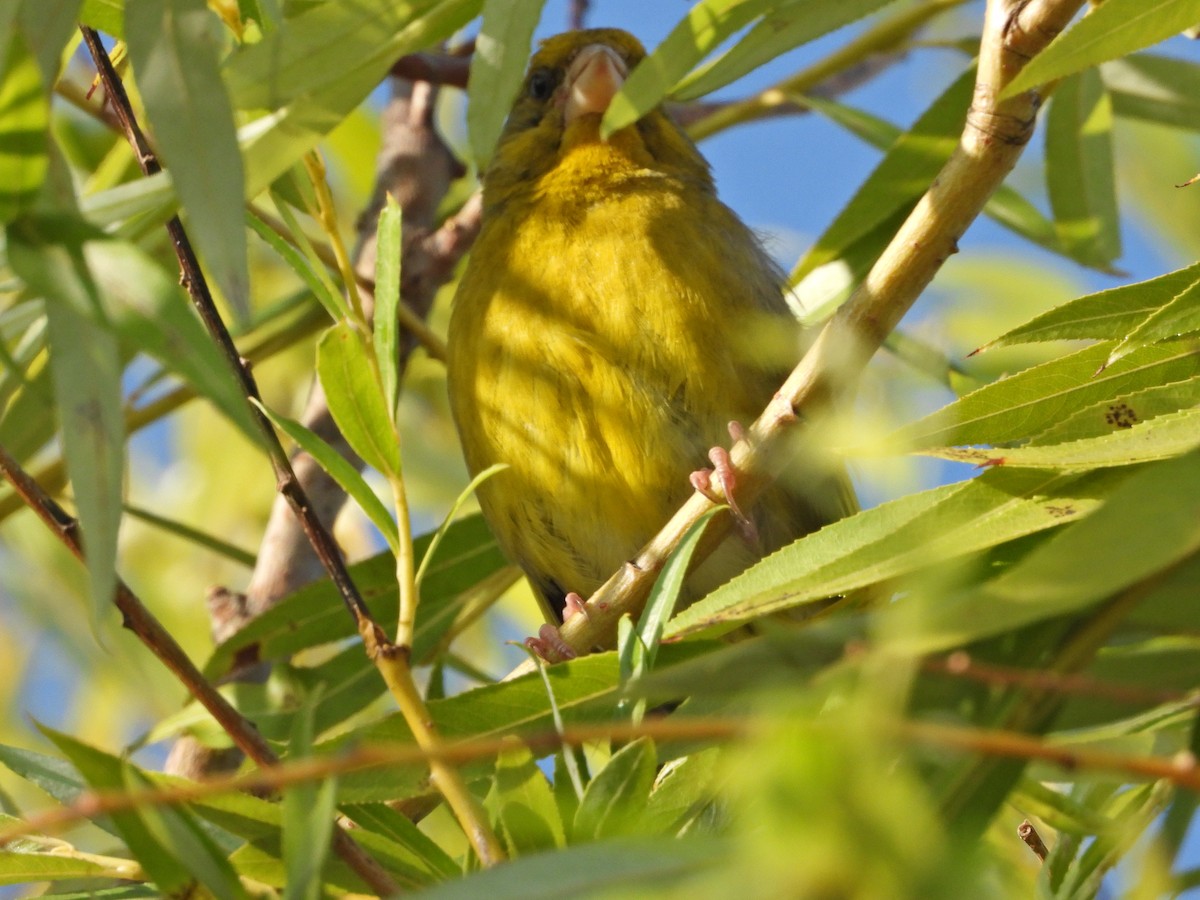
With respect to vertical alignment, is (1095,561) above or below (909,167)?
below

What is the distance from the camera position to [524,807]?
170cm

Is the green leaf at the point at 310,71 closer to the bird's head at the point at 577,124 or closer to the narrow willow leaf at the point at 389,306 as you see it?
the narrow willow leaf at the point at 389,306

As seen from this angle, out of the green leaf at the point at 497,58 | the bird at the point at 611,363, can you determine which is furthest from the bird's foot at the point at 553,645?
the green leaf at the point at 497,58

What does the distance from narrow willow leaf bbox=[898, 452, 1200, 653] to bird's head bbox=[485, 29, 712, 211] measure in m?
2.52

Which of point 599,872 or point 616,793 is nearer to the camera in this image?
point 599,872

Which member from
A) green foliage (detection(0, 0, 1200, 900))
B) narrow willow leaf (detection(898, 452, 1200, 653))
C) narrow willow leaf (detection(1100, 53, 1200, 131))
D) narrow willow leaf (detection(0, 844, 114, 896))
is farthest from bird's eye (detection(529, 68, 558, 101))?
narrow willow leaf (detection(898, 452, 1200, 653))

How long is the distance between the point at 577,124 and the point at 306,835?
2.70 meters

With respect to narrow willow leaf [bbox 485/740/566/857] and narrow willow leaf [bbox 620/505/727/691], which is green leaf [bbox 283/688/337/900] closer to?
narrow willow leaf [bbox 485/740/566/857]

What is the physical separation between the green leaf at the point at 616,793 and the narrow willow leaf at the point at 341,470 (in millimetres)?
506

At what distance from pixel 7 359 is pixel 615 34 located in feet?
9.83

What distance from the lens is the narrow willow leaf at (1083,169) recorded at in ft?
10.5

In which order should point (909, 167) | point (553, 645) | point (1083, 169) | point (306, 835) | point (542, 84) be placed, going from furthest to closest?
point (542, 84) < point (1083, 169) < point (909, 167) < point (553, 645) < point (306, 835)

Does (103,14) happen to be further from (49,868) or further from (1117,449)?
(1117,449)

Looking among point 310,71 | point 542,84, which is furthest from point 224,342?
point 542,84
